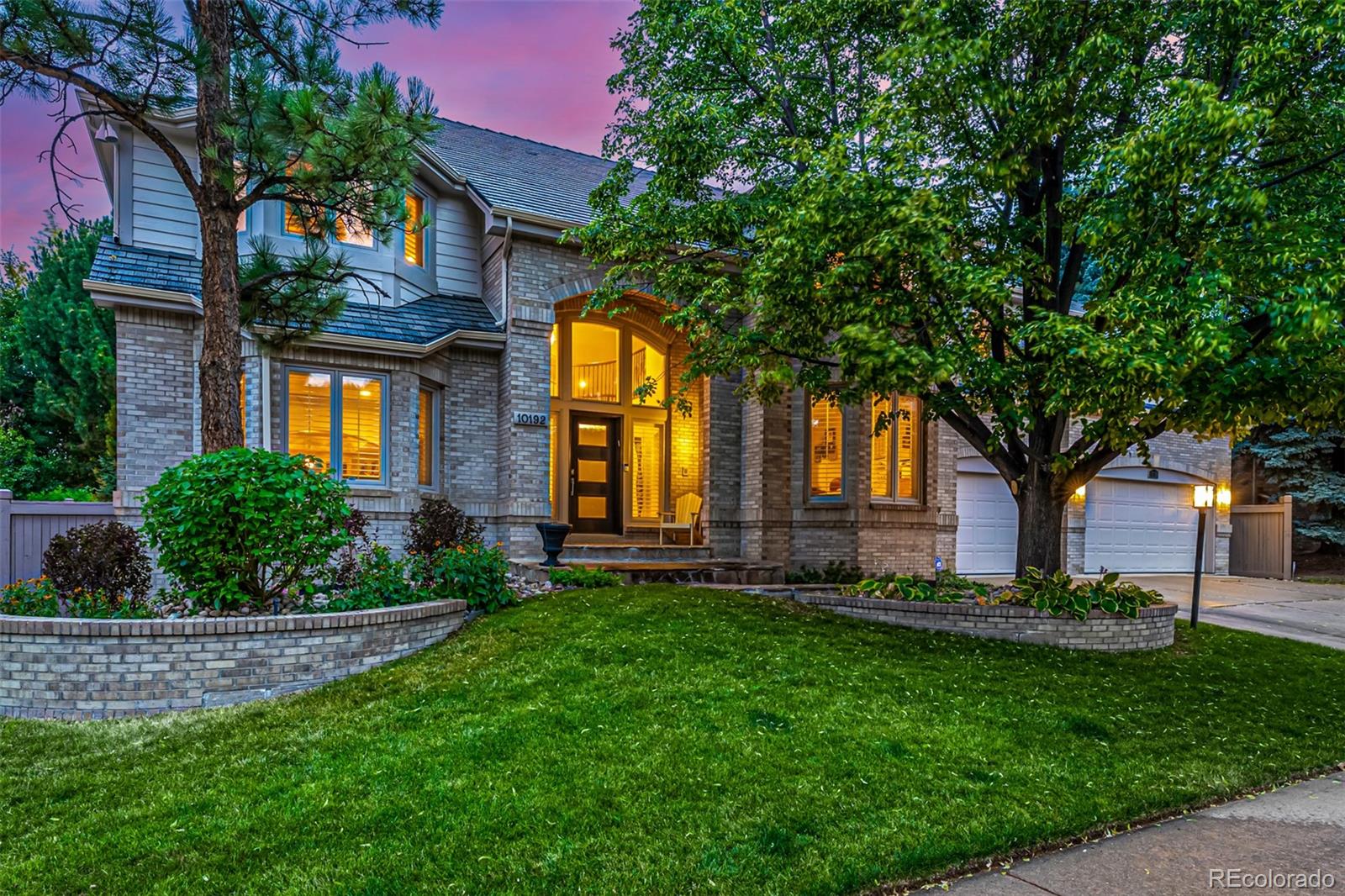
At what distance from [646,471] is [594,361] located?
2341 mm

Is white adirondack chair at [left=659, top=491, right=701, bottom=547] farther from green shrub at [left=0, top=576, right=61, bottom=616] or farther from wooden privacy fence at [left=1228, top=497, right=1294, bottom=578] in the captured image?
wooden privacy fence at [left=1228, top=497, right=1294, bottom=578]

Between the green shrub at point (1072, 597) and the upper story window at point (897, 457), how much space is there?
485 cm

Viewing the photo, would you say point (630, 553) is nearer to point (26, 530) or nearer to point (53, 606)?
point (53, 606)

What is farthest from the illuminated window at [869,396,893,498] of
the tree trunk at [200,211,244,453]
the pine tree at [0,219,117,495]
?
the pine tree at [0,219,117,495]

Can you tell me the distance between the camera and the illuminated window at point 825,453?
12992 mm

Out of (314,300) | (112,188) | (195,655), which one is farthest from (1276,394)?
(112,188)

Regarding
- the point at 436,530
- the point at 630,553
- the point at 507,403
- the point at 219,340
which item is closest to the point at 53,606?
the point at 219,340

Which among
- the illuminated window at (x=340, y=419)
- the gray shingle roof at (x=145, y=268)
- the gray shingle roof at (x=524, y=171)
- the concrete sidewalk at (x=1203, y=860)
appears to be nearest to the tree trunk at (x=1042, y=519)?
the concrete sidewalk at (x=1203, y=860)

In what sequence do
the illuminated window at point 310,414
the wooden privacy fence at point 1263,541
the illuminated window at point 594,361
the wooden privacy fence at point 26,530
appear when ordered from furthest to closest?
the wooden privacy fence at point 1263,541, the illuminated window at point 594,361, the illuminated window at point 310,414, the wooden privacy fence at point 26,530

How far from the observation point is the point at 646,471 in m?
14.4

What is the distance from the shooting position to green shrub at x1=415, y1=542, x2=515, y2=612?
7.85 metres

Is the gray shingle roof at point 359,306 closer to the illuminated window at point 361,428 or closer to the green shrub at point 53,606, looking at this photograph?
the illuminated window at point 361,428

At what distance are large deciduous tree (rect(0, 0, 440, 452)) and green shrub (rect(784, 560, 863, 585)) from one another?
8003 mm

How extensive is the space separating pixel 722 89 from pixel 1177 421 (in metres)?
6.56
